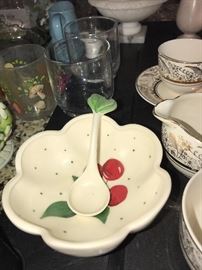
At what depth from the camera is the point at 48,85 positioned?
64 cm

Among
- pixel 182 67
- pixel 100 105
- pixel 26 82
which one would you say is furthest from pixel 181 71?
pixel 26 82

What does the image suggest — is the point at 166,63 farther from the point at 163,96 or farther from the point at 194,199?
the point at 194,199

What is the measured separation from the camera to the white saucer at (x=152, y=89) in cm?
60

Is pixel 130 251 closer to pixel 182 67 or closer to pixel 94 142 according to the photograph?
pixel 94 142

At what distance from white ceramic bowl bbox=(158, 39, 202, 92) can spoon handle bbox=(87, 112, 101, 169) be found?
0.17 metres

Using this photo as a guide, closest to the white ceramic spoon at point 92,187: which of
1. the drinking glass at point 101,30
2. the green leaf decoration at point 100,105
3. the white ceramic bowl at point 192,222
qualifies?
the green leaf decoration at point 100,105

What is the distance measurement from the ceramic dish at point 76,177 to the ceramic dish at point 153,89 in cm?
14

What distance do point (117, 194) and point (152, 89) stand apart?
0.83ft

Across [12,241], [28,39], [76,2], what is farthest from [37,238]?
[76,2]

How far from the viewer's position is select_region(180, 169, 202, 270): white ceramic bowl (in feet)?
1.04

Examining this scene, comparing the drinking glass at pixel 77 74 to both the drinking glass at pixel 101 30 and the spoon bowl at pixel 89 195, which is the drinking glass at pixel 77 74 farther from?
the spoon bowl at pixel 89 195

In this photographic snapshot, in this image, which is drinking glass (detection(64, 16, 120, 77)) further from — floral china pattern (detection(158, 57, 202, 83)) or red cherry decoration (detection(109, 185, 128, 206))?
red cherry decoration (detection(109, 185, 128, 206))

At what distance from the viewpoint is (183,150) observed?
16.9 inches

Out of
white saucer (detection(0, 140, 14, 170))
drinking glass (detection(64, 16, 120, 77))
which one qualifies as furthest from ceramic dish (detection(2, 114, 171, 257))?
drinking glass (detection(64, 16, 120, 77))
